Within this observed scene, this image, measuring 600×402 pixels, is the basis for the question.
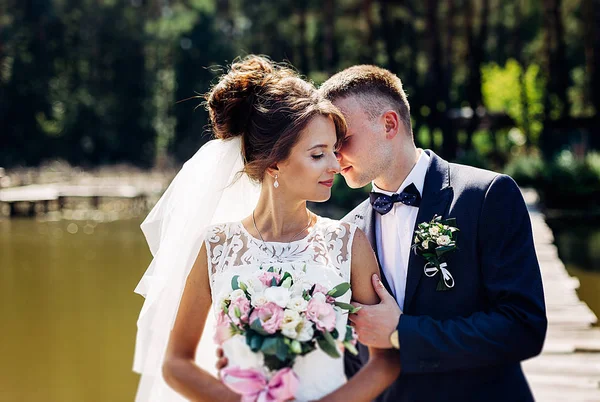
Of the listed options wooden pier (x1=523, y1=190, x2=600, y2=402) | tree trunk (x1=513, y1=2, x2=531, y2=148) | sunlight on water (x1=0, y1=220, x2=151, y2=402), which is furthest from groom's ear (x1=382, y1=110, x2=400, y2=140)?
tree trunk (x1=513, y1=2, x2=531, y2=148)

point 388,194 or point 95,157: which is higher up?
point 388,194

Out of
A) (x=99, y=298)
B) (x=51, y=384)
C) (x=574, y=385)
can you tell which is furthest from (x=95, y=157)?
(x=574, y=385)

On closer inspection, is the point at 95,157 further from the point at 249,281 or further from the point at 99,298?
the point at 249,281

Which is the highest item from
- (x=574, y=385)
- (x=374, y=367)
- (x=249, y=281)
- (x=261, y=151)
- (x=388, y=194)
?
(x=261, y=151)

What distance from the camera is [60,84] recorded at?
42.8 meters

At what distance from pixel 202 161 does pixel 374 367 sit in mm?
1080

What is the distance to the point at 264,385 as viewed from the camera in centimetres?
240

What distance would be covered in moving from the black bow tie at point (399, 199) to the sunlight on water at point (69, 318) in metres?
5.38

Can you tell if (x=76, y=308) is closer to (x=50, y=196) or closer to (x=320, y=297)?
(x=320, y=297)

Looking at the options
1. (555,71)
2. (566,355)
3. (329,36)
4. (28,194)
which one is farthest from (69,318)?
(329,36)

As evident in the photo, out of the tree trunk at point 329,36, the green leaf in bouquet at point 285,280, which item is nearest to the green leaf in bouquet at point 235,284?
the green leaf in bouquet at point 285,280

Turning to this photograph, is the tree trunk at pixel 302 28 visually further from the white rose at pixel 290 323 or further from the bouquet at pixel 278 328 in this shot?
the white rose at pixel 290 323

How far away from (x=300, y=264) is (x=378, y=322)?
331 millimetres

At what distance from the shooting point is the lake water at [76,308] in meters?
8.12
